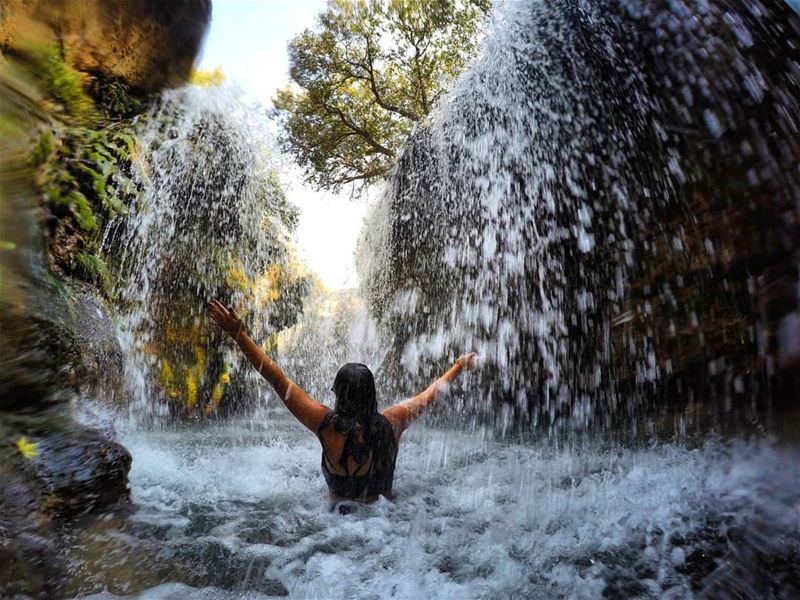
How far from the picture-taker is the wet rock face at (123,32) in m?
5.27

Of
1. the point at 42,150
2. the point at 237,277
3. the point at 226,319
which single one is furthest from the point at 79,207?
the point at 237,277

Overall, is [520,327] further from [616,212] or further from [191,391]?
[191,391]

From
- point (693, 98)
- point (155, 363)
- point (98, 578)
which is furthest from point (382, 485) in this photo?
point (155, 363)

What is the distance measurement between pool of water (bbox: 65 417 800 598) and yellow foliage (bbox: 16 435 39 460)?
528 mm

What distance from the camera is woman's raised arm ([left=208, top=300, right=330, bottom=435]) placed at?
310 centimetres

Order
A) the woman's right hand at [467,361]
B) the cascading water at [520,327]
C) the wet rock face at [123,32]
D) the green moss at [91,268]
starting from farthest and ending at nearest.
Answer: the wet rock face at [123,32], the green moss at [91,268], the woman's right hand at [467,361], the cascading water at [520,327]

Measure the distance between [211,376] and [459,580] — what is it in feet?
25.3

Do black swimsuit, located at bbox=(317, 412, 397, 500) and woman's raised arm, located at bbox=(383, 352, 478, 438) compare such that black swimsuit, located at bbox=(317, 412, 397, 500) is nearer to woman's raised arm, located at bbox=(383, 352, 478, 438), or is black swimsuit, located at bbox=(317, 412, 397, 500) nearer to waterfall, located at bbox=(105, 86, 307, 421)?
woman's raised arm, located at bbox=(383, 352, 478, 438)

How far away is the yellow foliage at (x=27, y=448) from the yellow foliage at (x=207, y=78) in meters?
6.77

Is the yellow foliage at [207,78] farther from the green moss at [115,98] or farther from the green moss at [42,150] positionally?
the green moss at [42,150]

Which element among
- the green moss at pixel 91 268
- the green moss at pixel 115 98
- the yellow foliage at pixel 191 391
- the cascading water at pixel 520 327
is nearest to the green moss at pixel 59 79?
the green moss at pixel 115 98

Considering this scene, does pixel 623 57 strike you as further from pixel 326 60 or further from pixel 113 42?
Answer: pixel 326 60

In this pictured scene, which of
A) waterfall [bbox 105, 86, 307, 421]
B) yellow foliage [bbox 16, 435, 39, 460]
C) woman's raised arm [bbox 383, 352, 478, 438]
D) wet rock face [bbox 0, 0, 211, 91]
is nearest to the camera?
yellow foliage [bbox 16, 435, 39, 460]

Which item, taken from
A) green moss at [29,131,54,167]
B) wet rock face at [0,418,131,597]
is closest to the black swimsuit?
wet rock face at [0,418,131,597]
